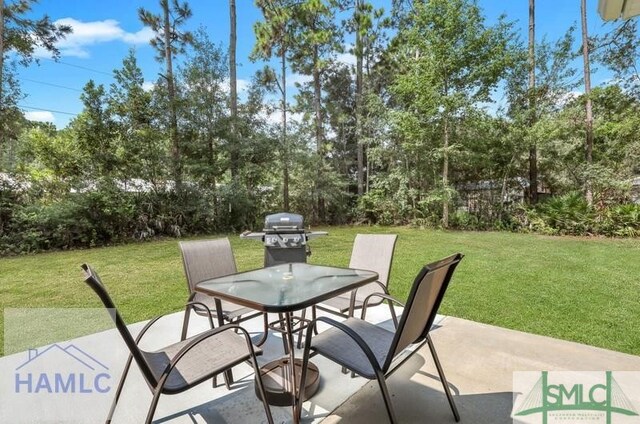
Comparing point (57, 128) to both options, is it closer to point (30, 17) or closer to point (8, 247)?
point (30, 17)

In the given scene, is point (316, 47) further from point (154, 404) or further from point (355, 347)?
point (154, 404)

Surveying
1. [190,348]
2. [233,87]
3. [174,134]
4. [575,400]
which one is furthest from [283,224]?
[233,87]

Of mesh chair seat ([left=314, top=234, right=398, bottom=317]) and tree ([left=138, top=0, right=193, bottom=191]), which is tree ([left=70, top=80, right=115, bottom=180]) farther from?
mesh chair seat ([left=314, top=234, right=398, bottom=317])

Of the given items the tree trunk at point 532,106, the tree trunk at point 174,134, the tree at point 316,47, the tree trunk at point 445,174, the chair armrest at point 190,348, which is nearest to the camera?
the chair armrest at point 190,348

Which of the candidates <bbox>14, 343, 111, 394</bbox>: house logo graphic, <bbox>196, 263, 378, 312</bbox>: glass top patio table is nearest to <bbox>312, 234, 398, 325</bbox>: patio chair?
<bbox>196, 263, 378, 312</bbox>: glass top patio table

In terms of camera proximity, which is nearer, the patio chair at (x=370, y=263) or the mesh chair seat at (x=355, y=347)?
the mesh chair seat at (x=355, y=347)

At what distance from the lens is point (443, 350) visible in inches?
99.7

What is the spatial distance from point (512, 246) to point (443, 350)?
6.00 metres

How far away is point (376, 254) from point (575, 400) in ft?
5.12

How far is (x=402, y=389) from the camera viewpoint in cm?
204

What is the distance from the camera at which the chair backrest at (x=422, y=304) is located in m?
1.44

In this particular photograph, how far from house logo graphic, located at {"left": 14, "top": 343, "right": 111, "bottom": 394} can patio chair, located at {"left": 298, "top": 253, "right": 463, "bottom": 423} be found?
4.86 feet

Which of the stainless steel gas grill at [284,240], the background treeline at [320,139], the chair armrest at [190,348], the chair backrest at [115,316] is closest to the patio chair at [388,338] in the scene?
the chair armrest at [190,348]

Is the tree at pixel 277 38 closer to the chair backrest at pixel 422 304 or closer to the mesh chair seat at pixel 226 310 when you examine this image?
the mesh chair seat at pixel 226 310
